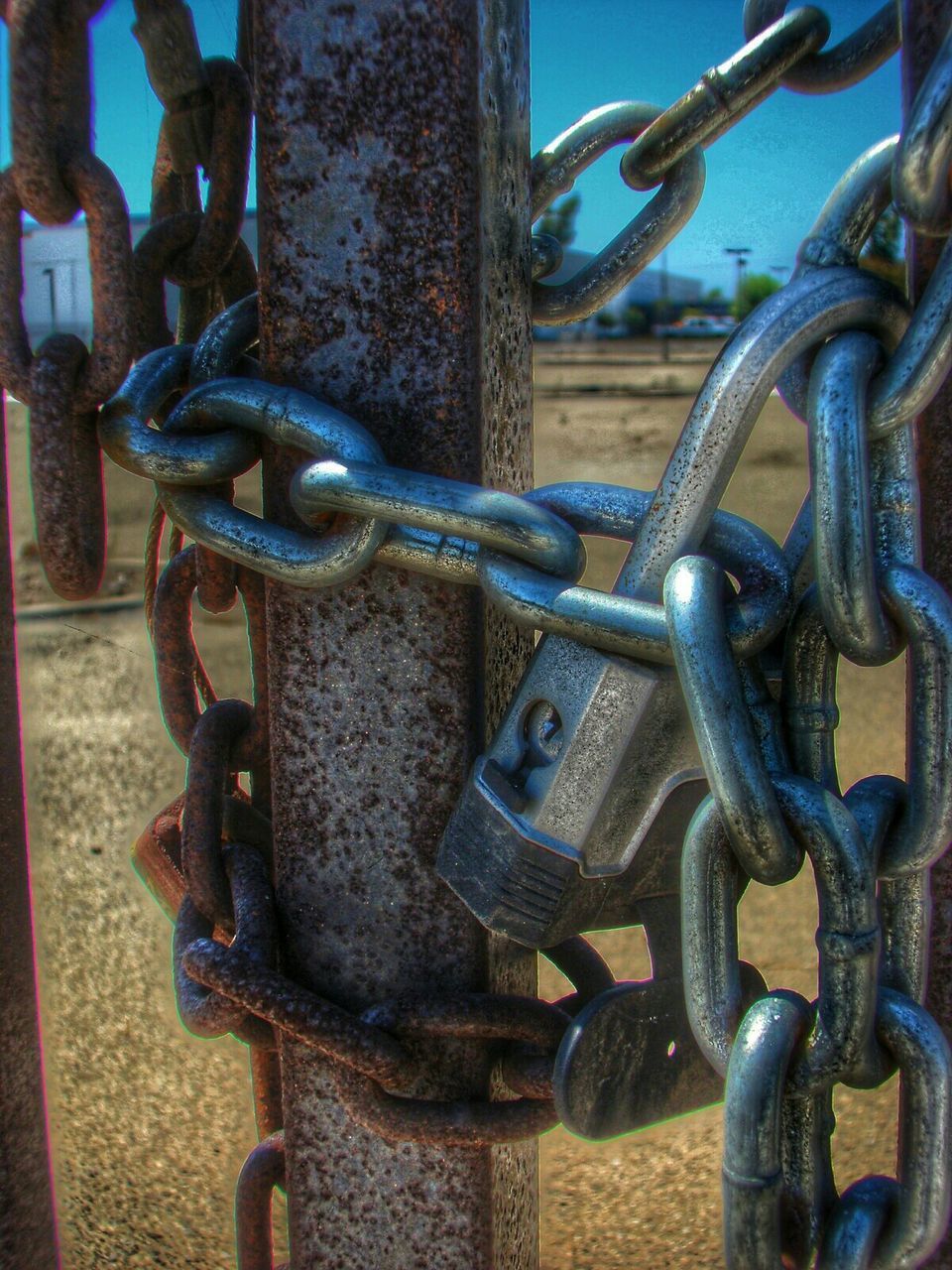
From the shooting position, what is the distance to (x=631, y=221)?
0.74 meters

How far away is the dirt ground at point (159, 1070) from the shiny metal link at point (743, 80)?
1394 millimetres

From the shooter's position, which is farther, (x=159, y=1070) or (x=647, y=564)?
(x=159, y=1070)

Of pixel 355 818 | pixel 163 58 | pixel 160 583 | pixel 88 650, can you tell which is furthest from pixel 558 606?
pixel 88 650

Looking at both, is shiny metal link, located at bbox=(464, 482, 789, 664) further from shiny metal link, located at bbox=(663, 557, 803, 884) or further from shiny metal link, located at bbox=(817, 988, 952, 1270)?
shiny metal link, located at bbox=(817, 988, 952, 1270)

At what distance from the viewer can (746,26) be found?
0.68 meters

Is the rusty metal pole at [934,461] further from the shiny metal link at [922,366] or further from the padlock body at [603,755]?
the padlock body at [603,755]

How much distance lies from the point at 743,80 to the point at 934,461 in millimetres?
231

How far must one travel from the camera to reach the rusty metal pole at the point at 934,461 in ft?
2.00

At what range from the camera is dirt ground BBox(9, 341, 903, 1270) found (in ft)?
5.27

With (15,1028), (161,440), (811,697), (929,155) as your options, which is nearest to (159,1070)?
(15,1028)

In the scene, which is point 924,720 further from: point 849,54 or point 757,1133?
point 849,54

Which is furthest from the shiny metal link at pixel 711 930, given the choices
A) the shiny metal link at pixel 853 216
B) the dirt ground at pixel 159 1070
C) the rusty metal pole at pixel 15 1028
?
the dirt ground at pixel 159 1070

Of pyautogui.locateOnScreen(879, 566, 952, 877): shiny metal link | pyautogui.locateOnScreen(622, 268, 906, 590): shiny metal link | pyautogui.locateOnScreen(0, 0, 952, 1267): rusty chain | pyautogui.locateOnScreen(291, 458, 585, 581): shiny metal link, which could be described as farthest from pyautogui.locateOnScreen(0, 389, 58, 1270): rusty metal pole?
pyautogui.locateOnScreen(879, 566, 952, 877): shiny metal link

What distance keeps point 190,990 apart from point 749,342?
46cm
